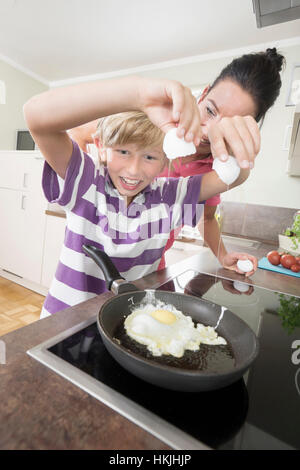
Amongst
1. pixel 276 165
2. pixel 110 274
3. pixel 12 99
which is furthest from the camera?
pixel 12 99

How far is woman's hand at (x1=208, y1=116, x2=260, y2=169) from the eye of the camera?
0.39m

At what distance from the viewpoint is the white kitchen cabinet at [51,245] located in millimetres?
1939

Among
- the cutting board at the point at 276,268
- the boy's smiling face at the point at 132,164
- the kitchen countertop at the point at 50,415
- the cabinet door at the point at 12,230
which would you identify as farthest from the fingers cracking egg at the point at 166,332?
the cabinet door at the point at 12,230

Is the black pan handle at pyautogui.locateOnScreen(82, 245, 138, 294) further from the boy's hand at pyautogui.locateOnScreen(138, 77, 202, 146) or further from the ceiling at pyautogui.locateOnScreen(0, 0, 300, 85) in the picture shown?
the ceiling at pyautogui.locateOnScreen(0, 0, 300, 85)

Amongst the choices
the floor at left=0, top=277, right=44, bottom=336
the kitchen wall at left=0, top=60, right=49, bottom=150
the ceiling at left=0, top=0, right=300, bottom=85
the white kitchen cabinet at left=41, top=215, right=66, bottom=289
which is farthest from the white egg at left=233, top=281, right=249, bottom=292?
the kitchen wall at left=0, top=60, right=49, bottom=150

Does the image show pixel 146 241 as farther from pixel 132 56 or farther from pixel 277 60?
pixel 132 56

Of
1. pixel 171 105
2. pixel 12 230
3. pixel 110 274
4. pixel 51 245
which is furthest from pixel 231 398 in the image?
pixel 12 230

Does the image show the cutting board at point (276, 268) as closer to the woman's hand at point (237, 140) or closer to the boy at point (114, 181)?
the boy at point (114, 181)

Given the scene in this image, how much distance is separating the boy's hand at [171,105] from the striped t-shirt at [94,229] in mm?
259

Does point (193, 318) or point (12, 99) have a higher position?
point (12, 99)

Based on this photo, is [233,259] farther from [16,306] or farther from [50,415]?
[16,306]

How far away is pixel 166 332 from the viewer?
37 cm

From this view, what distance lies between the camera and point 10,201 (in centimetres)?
220

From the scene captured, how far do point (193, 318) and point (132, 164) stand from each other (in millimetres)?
414
